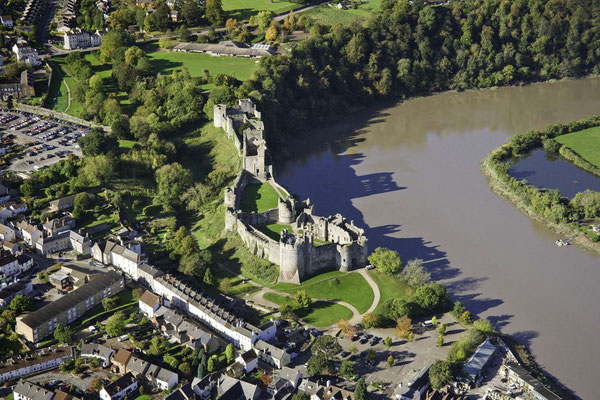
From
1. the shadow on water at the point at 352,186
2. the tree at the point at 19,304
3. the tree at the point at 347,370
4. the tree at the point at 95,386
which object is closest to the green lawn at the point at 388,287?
the shadow on water at the point at 352,186

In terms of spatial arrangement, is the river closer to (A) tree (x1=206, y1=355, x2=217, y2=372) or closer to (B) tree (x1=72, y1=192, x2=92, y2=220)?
(B) tree (x1=72, y1=192, x2=92, y2=220)

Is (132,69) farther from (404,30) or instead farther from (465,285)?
(465,285)

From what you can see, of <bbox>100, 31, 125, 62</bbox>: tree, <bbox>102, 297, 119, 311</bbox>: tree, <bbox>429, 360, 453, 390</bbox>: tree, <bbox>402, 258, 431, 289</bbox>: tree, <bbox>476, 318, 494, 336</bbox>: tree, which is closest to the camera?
<bbox>429, 360, 453, 390</bbox>: tree

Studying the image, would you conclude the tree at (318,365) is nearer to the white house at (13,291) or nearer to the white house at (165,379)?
the white house at (165,379)

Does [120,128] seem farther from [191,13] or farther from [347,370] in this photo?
[347,370]

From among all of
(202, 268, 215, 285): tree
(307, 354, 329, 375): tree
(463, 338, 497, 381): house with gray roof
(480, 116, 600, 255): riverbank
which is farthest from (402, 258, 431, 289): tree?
(480, 116, 600, 255): riverbank

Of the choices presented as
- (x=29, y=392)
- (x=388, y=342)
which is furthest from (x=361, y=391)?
(x=29, y=392)
